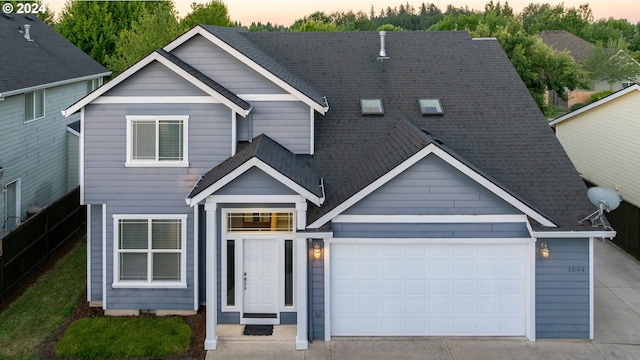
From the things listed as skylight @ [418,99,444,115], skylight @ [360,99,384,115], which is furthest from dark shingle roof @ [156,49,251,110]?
skylight @ [418,99,444,115]

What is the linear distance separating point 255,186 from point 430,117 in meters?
5.54

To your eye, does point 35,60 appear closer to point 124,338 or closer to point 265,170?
point 124,338

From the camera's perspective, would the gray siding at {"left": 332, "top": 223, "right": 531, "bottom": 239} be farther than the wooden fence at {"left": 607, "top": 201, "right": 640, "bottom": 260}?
No

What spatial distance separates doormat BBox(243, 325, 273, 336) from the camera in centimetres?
1317

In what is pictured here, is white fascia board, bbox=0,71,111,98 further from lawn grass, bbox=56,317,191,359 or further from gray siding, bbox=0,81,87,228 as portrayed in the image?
lawn grass, bbox=56,317,191,359

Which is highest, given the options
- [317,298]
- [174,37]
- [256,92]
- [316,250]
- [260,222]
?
[174,37]

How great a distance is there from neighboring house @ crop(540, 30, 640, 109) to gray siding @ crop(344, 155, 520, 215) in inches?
1920

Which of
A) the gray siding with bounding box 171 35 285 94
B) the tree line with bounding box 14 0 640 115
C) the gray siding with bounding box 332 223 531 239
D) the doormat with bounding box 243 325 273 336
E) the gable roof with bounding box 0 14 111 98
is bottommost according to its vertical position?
the doormat with bounding box 243 325 273 336

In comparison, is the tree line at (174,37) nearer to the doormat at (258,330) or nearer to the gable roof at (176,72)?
the gable roof at (176,72)

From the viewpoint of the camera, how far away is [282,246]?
13570 mm

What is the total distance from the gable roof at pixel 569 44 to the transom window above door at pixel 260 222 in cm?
5923

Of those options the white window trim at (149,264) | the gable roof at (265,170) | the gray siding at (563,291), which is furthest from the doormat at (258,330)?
the gray siding at (563,291)

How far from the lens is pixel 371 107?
1596 cm

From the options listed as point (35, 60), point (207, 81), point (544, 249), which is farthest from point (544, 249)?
point (35, 60)
